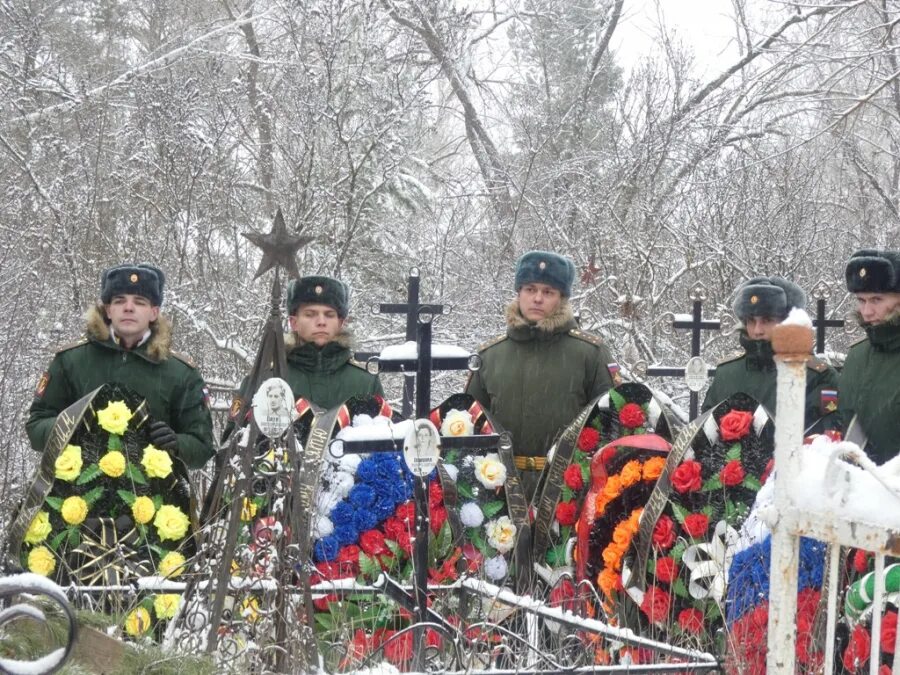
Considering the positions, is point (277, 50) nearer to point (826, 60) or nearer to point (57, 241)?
point (57, 241)

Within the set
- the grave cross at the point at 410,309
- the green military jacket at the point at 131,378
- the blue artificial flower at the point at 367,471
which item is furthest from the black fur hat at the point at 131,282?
the blue artificial flower at the point at 367,471

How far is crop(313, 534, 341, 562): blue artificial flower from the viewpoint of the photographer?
421 centimetres

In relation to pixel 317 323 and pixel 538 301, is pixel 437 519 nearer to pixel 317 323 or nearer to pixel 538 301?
pixel 317 323

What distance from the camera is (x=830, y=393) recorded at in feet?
15.7

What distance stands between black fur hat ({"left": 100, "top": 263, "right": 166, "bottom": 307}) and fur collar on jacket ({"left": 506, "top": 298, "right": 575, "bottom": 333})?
170 centimetres

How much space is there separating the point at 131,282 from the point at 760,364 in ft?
9.46

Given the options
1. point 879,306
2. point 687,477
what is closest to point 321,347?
point 687,477

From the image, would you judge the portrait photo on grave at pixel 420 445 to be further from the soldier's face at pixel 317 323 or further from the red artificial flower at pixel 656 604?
the soldier's face at pixel 317 323

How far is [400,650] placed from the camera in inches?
135

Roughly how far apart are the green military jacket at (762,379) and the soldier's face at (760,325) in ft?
0.10

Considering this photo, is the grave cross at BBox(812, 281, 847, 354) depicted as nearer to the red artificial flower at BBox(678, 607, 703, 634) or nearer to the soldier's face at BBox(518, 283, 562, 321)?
the soldier's face at BBox(518, 283, 562, 321)

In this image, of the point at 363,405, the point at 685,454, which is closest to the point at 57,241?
the point at 363,405

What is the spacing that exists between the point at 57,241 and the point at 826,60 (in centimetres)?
598

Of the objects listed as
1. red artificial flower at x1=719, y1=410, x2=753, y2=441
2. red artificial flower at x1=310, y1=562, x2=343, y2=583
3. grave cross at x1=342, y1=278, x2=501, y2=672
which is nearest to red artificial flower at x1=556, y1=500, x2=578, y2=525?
grave cross at x1=342, y1=278, x2=501, y2=672
